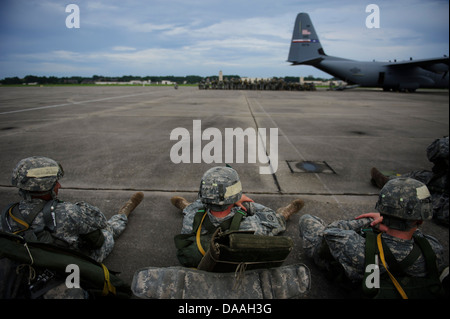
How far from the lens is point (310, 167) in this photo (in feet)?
18.6

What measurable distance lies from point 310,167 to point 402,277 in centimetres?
371

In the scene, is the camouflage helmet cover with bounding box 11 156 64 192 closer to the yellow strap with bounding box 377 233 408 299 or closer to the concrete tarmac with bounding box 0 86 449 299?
the concrete tarmac with bounding box 0 86 449 299

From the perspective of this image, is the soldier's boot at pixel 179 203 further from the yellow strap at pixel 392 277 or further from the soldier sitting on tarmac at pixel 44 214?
the yellow strap at pixel 392 277

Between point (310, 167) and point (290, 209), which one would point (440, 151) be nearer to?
point (290, 209)

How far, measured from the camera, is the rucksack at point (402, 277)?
1942 mm

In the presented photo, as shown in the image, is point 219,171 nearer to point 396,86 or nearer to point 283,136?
point 283,136

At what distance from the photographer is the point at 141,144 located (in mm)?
7148

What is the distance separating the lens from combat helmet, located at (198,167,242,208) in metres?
2.39

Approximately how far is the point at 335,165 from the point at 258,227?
12.6ft

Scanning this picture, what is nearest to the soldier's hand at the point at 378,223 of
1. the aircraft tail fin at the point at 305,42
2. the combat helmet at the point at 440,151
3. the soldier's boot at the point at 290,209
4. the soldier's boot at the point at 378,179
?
the soldier's boot at the point at 290,209

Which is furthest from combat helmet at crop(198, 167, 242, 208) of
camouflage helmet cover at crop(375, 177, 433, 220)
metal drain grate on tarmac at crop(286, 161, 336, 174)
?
metal drain grate on tarmac at crop(286, 161, 336, 174)

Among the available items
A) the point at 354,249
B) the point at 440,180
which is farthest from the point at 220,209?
the point at 440,180
